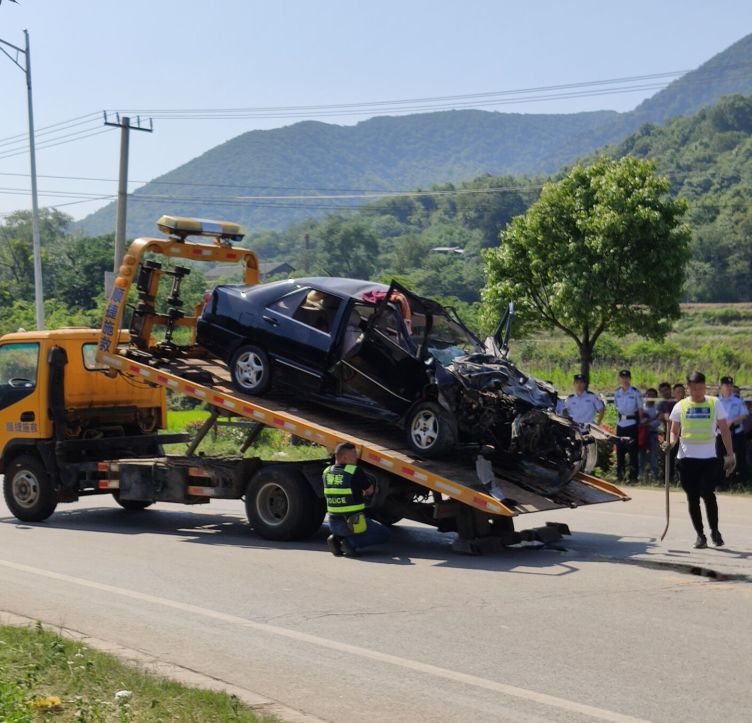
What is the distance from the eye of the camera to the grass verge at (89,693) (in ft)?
20.0

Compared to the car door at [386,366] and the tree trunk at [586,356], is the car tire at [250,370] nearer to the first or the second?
the car door at [386,366]

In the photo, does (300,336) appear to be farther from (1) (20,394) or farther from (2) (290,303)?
(1) (20,394)

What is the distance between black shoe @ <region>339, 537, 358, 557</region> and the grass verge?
4.32 metres

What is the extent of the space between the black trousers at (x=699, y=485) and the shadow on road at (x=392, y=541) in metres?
0.59

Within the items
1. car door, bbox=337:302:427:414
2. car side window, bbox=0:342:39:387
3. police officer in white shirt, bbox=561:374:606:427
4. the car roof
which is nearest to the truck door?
car side window, bbox=0:342:39:387

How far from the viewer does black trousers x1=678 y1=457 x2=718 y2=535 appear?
11773mm

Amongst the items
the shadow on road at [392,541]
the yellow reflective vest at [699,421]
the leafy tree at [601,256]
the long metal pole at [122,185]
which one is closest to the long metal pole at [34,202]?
the long metal pole at [122,185]

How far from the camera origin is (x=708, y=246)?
355ft

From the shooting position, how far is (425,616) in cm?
885

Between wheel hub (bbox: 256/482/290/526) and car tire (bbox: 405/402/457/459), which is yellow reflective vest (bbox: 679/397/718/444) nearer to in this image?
car tire (bbox: 405/402/457/459)

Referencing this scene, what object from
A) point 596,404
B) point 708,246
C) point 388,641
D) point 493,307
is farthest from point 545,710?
point 708,246

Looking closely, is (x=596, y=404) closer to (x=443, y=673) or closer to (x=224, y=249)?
(x=224, y=249)

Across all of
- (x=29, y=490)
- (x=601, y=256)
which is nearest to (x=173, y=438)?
(x=29, y=490)

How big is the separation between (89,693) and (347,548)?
5220 millimetres
